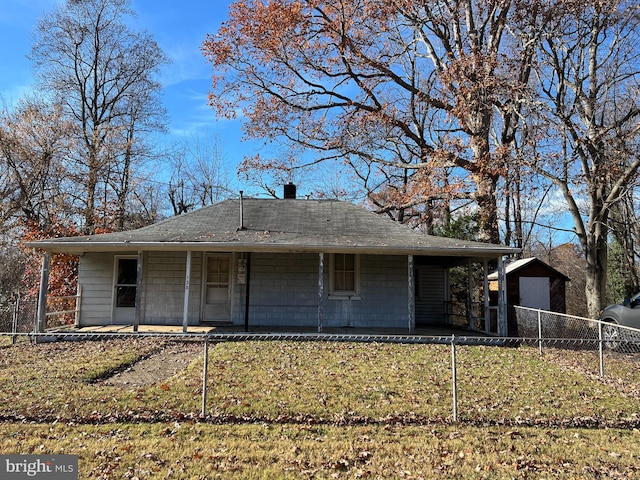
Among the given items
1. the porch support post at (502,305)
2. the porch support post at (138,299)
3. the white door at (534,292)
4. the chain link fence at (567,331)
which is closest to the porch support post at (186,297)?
the porch support post at (138,299)

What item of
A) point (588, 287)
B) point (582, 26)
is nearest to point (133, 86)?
point (582, 26)

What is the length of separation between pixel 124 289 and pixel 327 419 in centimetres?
1085

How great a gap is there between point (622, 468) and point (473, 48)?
1609 cm

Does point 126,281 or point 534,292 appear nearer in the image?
point 126,281

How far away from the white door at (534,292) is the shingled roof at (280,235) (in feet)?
19.2

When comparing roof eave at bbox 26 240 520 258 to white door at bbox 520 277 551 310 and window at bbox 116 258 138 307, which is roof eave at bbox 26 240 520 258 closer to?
window at bbox 116 258 138 307

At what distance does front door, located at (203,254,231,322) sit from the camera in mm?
14445

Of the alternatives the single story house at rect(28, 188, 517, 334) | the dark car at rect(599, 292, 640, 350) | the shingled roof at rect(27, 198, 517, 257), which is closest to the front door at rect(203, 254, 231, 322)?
the single story house at rect(28, 188, 517, 334)

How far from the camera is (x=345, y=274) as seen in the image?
48.3ft

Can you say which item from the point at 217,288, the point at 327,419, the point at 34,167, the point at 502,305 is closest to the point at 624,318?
the point at 502,305

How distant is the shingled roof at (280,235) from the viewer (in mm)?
12234

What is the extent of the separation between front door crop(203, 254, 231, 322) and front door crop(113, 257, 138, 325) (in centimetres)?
233

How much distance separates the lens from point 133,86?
29531mm

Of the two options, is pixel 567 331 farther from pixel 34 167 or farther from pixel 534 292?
pixel 34 167
